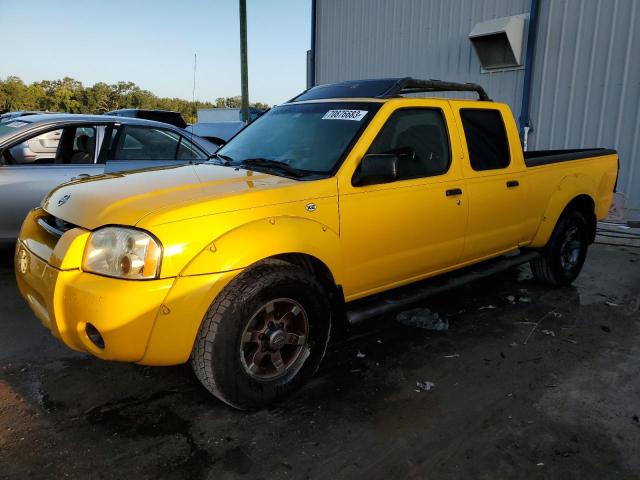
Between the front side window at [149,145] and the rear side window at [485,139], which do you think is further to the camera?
the front side window at [149,145]

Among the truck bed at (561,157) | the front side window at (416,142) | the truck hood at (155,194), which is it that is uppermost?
the front side window at (416,142)

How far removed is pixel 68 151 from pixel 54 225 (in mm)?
2943

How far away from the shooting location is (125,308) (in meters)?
2.42

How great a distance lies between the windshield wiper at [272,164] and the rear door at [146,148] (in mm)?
2150

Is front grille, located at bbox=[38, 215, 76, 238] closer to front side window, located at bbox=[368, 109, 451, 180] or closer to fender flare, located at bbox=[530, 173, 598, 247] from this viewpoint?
front side window, located at bbox=[368, 109, 451, 180]

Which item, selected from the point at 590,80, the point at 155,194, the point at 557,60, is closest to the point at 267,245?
the point at 155,194

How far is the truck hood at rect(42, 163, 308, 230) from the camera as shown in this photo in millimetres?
2631

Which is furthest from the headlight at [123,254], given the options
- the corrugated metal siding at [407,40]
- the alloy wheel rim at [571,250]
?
the corrugated metal siding at [407,40]

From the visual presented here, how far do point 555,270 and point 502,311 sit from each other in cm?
92

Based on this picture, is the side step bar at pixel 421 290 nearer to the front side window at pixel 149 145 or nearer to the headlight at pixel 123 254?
the headlight at pixel 123 254

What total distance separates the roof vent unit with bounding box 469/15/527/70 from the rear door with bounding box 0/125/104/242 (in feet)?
23.3

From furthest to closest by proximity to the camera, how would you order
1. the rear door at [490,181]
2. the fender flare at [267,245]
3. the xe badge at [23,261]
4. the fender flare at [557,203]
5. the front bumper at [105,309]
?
the fender flare at [557,203], the rear door at [490,181], the xe badge at [23,261], the fender flare at [267,245], the front bumper at [105,309]

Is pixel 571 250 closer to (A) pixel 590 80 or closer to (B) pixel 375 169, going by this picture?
(B) pixel 375 169

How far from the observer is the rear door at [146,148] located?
5.61 m
